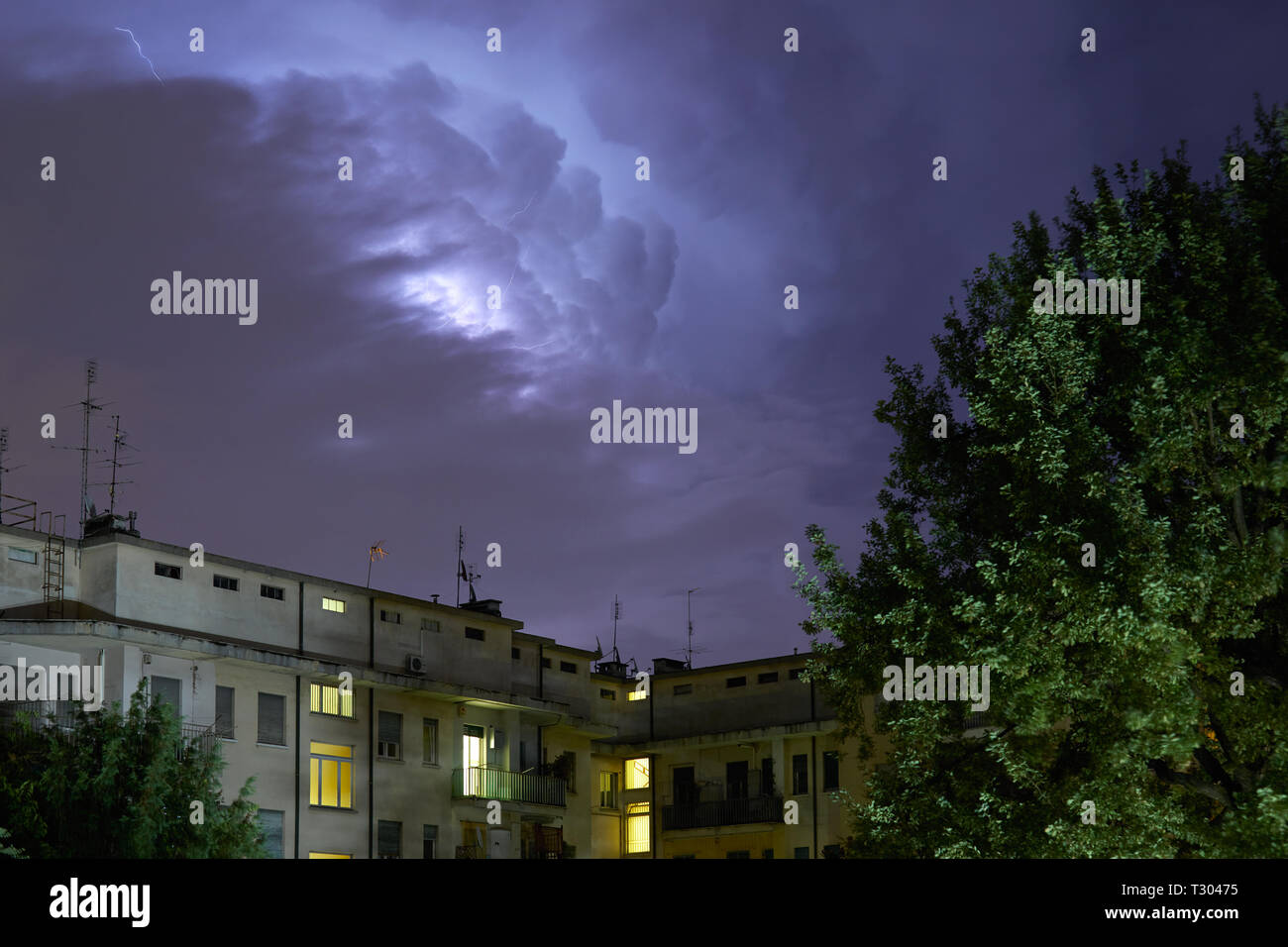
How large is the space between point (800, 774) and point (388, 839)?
18.1m

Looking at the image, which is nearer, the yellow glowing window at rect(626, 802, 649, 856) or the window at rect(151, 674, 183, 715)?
the window at rect(151, 674, 183, 715)

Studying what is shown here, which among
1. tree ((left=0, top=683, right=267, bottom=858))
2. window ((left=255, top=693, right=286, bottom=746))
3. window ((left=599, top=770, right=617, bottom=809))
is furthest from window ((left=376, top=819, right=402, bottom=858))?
window ((left=599, top=770, right=617, bottom=809))

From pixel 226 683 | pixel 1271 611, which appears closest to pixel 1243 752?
pixel 1271 611

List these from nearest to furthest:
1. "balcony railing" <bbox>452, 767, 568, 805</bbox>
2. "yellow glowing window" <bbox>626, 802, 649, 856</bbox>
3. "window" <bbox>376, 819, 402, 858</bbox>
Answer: "window" <bbox>376, 819, 402, 858</bbox>
"balcony railing" <bbox>452, 767, 568, 805</bbox>
"yellow glowing window" <bbox>626, 802, 649, 856</bbox>

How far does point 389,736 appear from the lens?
166 feet

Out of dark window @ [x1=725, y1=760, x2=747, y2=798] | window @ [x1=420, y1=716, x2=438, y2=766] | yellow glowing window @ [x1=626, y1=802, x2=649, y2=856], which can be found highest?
window @ [x1=420, y1=716, x2=438, y2=766]

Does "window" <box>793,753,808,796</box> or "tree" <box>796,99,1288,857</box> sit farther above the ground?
"tree" <box>796,99,1288,857</box>

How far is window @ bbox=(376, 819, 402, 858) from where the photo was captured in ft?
163

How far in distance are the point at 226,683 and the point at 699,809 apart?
24.1 m

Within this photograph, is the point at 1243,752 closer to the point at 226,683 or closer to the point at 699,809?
the point at 226,683

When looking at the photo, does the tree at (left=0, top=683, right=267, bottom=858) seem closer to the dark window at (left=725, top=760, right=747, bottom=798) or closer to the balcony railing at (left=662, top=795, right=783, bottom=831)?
the balcony railing at (left=662, top=795, right=783, bottom=831)

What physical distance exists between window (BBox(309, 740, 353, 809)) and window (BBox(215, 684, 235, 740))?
348 centimetres

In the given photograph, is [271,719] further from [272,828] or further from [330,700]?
[272,828]

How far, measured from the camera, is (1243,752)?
24.6m
